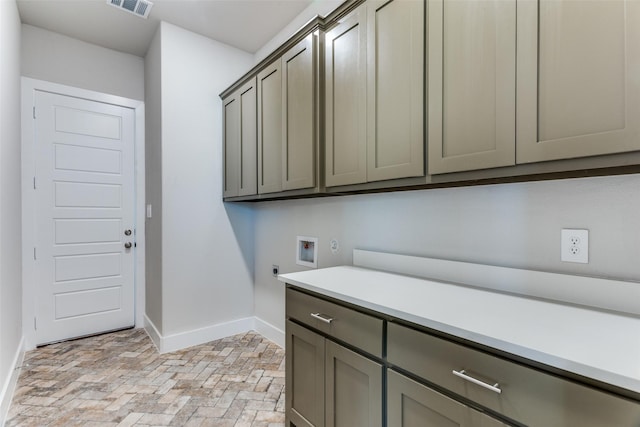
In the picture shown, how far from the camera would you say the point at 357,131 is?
1.63m

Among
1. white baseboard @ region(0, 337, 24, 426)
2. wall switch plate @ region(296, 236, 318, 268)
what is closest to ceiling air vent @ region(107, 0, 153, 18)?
wall switch plate @ region(296, 236, 318, 268)

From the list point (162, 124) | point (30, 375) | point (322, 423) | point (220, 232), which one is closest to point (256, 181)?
point (220, 232)

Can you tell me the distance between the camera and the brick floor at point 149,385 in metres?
1.78

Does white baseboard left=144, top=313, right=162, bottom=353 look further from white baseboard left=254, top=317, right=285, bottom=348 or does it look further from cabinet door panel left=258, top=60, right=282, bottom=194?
cabinet door panel left=258, top=60, right=282, bottom=194

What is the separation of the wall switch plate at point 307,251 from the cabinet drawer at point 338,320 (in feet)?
2.56

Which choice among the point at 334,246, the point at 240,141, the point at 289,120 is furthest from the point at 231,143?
the point at 334,246

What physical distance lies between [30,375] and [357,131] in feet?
9.54

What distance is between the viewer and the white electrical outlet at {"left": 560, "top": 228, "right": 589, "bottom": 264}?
1.14 metres

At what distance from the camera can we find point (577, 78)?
0.94 meters

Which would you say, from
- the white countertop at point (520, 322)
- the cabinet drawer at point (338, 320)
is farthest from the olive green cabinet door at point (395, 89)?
the cabinet drawer at point (338, 320)

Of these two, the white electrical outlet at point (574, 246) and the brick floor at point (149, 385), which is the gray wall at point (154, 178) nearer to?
the brick floor at point (149, 385)

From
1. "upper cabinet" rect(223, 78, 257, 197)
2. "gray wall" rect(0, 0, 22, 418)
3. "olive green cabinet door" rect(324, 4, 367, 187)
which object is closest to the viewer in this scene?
"olive green cabinet door" rect(324, 4, 367, 187)

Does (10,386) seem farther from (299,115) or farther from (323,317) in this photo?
(299,115)

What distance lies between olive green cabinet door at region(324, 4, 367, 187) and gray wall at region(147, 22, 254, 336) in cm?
152
